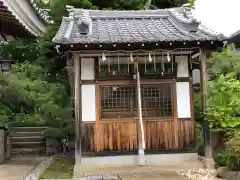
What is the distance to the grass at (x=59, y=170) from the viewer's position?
10484 mm

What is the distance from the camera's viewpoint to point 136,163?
1125 centimetres

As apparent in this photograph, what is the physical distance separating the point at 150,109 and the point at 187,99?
1233mm

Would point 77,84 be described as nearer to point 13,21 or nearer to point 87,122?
point 87,122

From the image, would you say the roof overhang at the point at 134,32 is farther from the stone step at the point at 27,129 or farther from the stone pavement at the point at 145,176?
the stone step at the point at 27,129

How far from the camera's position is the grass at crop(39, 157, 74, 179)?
34.4 feet

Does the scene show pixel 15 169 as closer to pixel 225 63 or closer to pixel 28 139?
pixel 28 139

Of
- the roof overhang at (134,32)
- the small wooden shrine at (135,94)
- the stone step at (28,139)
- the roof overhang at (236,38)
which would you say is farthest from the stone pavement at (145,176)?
the stone step at (28,139)

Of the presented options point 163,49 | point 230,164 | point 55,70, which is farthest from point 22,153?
point 230,164

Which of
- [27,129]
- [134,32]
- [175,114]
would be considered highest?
[134,32]

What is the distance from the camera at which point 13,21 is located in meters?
11.0

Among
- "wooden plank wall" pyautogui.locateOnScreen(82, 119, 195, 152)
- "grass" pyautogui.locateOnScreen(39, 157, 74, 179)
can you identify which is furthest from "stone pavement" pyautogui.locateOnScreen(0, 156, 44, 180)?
"wooden plank wall" pyautogui.locateOnScreen(82, 119, 195, 152)

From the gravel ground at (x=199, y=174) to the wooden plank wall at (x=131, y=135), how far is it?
1.32 metres

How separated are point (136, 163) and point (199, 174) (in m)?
2.12

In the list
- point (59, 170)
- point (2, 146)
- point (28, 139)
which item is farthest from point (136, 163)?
point (28, 139)
